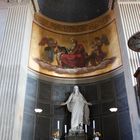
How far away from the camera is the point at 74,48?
13.2m

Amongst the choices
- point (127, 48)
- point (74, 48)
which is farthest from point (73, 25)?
point (127, 48)

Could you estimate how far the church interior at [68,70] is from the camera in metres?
9.23

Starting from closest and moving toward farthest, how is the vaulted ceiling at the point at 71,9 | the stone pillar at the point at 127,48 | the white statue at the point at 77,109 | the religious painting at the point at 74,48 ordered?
the stone pillar at the point at 127,48 → the white statue at the point at 77,109 → the religious painting at the point at 74,48 → the vaulted ceiling at the point at 71,9

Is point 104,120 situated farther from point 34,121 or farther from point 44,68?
point 44,68

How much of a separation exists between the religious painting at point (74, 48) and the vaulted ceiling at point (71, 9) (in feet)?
1.27

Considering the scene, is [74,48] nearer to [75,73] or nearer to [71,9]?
[75,73]

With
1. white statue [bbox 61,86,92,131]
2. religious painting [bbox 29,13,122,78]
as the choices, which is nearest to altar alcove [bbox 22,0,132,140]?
religious painting [bbox 29,13,122,78]

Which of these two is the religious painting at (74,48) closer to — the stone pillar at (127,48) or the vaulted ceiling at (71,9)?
the vaulted ceiling at (71,9)

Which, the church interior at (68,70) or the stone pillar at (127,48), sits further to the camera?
the church interior at (68,70)

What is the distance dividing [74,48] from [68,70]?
1547mm

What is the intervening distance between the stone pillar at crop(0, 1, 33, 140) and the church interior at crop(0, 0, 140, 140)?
0.03m

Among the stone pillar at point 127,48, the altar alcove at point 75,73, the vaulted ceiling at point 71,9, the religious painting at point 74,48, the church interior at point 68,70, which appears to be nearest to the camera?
the stone pillar at point 127,48

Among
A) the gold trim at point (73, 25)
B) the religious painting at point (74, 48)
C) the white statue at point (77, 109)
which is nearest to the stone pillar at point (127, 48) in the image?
the religious painting at point (74, 48)

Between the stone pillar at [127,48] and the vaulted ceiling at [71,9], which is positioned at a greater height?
the vaulted ceiling at [71,9]
